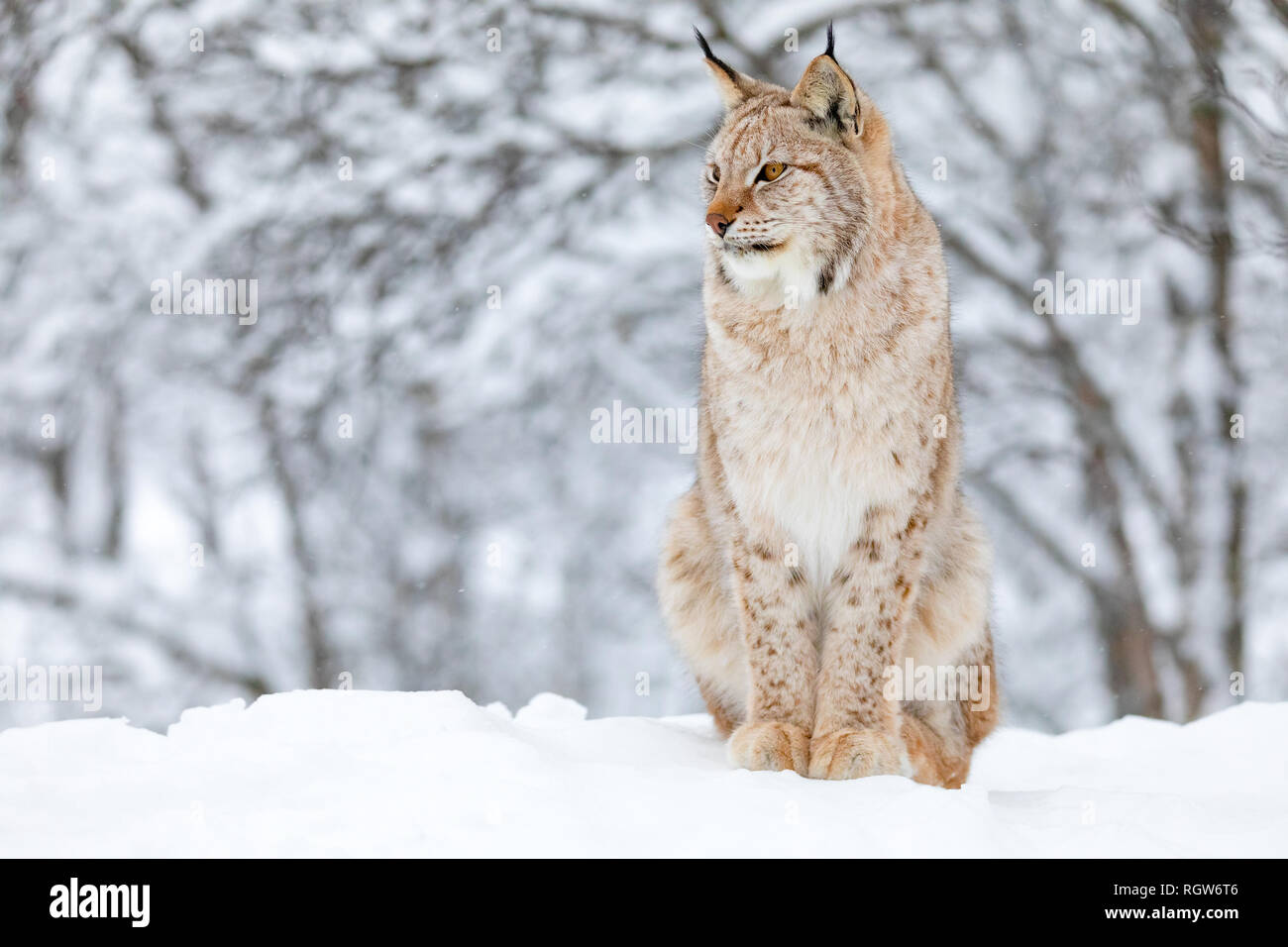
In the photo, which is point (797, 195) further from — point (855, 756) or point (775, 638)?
point (855, 756)

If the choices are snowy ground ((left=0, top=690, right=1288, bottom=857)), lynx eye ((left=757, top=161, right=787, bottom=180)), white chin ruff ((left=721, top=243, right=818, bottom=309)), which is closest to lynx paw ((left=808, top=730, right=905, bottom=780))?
snowy ground ((left=0, top=690, right=1288, bottom=857))

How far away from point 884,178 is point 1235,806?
209 centimetres

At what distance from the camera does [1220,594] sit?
8.60 meters

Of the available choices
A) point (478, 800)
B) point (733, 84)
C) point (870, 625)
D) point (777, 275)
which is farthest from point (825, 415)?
point (478, 800)

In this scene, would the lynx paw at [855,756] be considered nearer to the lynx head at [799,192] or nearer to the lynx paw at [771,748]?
the lynx paw at [771,748]

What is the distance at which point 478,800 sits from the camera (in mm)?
3014

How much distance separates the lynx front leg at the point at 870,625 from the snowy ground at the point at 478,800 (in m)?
0.39

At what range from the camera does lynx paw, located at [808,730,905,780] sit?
3.93 metres

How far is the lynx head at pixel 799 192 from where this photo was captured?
4066mm

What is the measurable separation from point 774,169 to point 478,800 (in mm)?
2111

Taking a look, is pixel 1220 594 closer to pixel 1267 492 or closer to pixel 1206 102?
pixel 1267 492

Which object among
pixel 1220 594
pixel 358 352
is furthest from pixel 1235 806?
pixel 358 352

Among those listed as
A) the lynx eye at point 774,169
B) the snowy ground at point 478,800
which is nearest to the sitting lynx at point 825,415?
the lynx eye at point 774,169

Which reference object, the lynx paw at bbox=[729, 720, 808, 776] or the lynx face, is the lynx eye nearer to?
the lynx face
